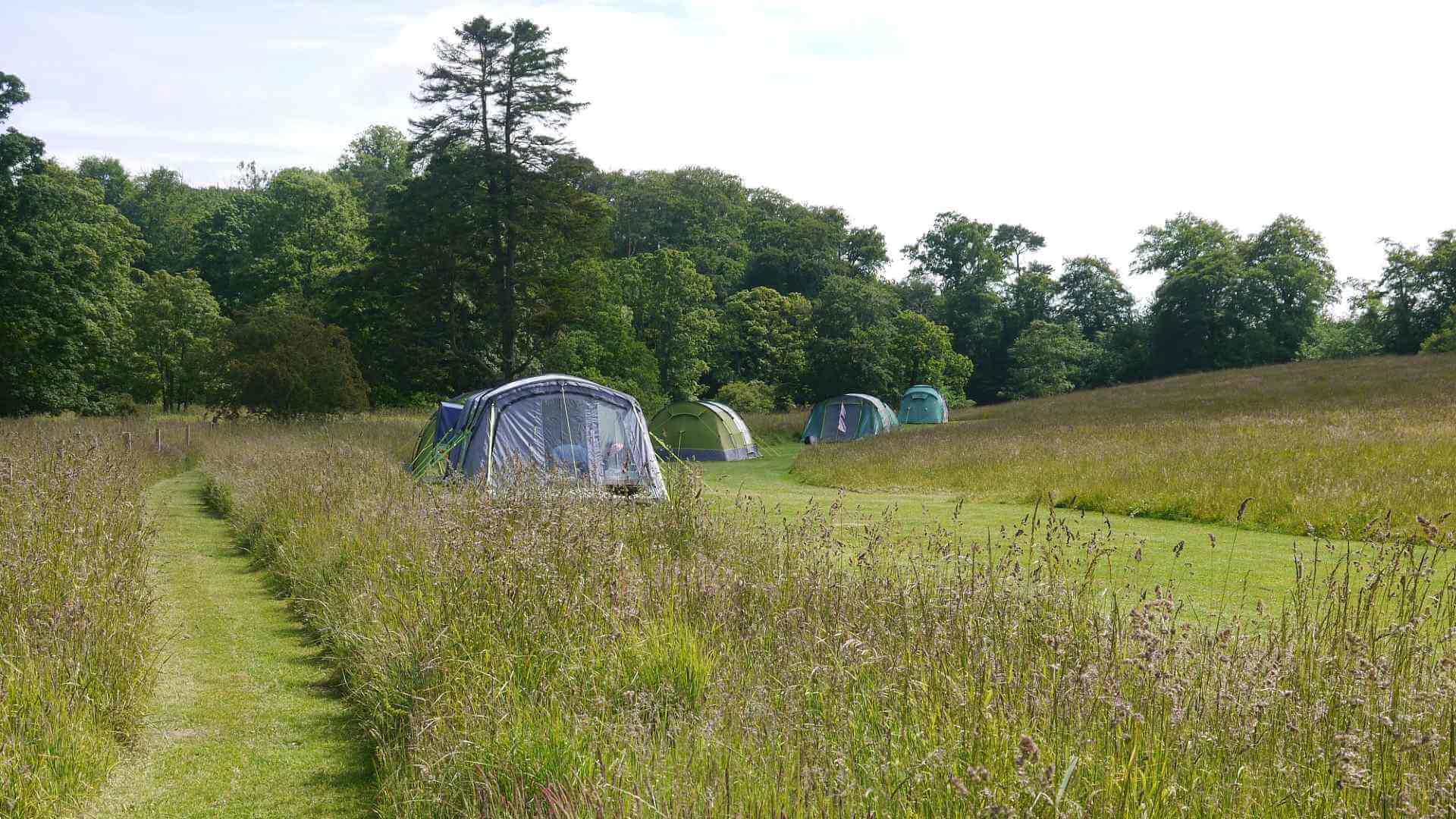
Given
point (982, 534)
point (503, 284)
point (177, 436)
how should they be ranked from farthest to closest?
point (503, 284)
point (177, 436)
point (982, 534)

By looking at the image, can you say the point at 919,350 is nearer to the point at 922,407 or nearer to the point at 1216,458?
the point at 922,407

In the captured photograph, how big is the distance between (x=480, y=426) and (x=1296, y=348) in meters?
59.2

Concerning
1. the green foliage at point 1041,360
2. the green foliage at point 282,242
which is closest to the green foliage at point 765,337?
the green foliage at point 1041,360

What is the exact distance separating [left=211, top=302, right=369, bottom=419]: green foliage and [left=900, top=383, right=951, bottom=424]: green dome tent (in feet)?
78.9

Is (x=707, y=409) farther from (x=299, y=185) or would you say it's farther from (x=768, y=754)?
(x=299, y=185)

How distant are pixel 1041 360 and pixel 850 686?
2357 inches

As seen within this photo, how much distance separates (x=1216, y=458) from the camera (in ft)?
48.1

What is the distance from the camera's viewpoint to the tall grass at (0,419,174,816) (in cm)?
400

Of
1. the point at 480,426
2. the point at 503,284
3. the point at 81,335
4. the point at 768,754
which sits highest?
the point at 503,284

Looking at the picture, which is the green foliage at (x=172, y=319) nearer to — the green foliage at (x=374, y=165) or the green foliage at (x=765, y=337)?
the green foliage at (x=374, y=165)

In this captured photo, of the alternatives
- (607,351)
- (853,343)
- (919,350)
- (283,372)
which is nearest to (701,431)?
(283,372)

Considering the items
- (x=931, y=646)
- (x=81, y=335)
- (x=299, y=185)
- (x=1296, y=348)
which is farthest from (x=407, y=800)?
(x=1296, y=348)

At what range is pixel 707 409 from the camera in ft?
81.6

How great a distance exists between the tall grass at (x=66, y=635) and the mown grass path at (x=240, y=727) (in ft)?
0.72
